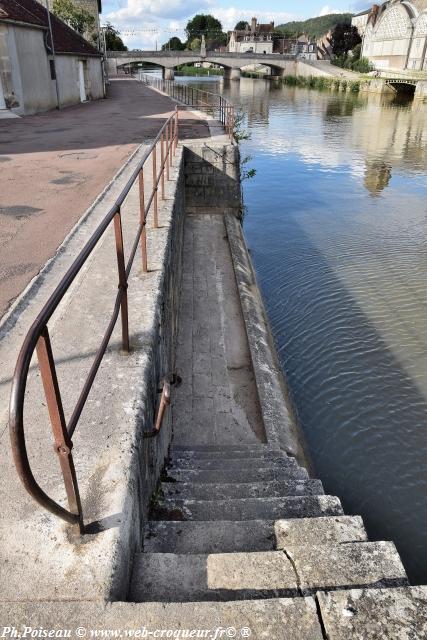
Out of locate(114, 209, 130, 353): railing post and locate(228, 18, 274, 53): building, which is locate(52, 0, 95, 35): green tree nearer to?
locate(114, 209, 130, 353): railing post

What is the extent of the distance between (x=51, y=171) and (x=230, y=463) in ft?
27.7

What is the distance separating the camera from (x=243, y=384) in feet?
21.8

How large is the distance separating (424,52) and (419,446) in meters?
61.7

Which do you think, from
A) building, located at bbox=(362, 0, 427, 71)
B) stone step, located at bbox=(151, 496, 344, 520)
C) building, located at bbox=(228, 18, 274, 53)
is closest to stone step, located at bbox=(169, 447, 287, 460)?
stone step, located at bbox=(151, 496, 344, 520)

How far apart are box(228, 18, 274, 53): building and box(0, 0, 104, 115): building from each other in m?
97.8

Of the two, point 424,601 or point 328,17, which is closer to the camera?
point 424,601

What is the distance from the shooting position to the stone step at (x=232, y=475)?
363 cm

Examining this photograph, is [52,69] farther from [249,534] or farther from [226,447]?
[249,534]

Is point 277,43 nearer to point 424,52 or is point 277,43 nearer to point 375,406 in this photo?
point 424,52

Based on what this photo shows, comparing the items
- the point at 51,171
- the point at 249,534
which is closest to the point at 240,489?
the point at 249,534

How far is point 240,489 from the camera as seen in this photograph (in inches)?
130

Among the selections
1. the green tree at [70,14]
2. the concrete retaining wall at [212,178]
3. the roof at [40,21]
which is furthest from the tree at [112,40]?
the concrete retaining wall at [212,178]

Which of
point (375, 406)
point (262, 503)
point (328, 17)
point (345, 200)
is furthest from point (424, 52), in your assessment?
point (328, 17)

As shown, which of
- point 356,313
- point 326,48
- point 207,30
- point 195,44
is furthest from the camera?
point 207,30
